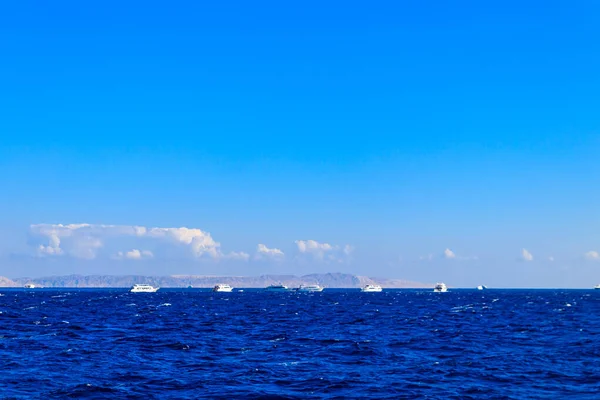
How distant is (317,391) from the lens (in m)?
43.0

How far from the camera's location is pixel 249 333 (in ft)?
279

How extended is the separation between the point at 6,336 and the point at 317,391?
174 feet

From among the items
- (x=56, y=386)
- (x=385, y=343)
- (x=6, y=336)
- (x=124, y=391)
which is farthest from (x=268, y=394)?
(x=6, y=336)

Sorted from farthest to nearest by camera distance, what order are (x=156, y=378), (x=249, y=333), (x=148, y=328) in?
(x=148, y=328) < (x=249, y=333) < (x=156, y=378)

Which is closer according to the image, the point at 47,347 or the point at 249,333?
the point at 47,347

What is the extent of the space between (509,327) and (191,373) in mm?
62171

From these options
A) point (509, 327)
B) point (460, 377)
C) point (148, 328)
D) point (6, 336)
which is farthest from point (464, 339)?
point (6, 336)

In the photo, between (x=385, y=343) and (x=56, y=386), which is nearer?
(x=56, y=386)

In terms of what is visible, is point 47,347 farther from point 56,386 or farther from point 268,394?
point 268,394

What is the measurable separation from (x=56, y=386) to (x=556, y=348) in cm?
5175

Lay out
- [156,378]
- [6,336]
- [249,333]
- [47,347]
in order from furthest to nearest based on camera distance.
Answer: [249,333], [6,336], [47,347], [156,378]

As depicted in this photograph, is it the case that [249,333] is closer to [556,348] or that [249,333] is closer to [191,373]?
[191,373]

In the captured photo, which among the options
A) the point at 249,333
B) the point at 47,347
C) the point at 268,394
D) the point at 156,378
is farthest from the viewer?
the point at 249,333

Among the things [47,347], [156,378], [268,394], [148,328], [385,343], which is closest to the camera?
[268,394]
